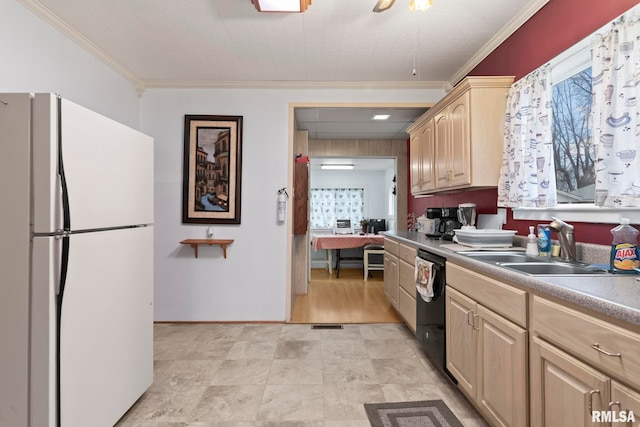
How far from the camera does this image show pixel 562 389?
1.12 metres

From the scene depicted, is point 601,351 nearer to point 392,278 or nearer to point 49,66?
point 392,278

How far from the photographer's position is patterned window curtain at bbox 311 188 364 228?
7727 millimetres

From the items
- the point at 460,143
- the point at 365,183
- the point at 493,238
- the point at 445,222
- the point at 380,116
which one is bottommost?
the point at 493,238

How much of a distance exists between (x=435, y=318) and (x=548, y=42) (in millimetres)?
2004

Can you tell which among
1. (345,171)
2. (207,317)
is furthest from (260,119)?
(345,171)

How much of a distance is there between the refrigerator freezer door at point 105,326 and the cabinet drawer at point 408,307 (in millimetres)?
2079

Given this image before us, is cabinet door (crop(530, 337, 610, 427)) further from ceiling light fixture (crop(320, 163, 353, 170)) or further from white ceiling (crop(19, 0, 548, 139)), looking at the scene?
ceiling light fixture (crop(320, 163, 353, 170))

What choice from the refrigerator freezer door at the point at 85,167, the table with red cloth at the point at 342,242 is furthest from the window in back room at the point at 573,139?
the table with red cloth at the point at 342,242

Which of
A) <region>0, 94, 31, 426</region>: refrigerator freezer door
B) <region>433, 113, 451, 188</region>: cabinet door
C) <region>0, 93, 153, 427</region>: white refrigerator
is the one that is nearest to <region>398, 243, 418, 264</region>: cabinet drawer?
<region>433, 113, 451, 188</region>: cabinet door

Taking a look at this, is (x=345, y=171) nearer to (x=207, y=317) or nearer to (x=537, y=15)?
(x=207, y=317)

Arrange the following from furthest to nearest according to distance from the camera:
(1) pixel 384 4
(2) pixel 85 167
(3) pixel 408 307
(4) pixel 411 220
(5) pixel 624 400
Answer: (4) pixel 411 220
(3) pixel 408 307
(1) pixel 384 4
(2) pixel 85 167
(5) pixel 624 400

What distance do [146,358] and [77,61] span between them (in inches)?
94.3

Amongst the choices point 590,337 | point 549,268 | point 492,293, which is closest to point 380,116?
point 549,268

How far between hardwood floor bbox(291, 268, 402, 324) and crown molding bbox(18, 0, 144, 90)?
3093 mm
